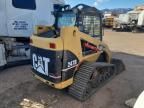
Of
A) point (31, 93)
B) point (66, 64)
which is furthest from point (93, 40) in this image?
point (31, 93)

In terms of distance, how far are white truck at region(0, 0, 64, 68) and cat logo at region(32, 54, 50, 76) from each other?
7.09ft

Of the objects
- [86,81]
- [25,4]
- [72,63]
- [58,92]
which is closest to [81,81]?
[86,81]

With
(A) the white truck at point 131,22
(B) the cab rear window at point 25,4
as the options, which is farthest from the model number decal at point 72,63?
(A) the white truck at point 131,22

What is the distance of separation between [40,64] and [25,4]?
3.38 meters

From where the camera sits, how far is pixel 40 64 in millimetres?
5082

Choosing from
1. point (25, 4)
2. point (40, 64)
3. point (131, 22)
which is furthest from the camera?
point (131, 22)

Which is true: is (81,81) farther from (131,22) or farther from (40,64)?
(131,22)

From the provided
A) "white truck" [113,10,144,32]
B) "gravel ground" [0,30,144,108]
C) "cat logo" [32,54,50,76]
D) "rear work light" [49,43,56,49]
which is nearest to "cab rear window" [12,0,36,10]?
"gravel ground" [0,30,144,108]

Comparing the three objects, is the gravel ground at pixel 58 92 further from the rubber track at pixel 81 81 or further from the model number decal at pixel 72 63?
the model number decal at pixel 72 63

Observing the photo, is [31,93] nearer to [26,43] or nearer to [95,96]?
[95,96]

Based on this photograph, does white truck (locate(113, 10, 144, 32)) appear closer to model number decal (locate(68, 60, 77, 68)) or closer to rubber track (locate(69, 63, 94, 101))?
rubber track (locate(69, 63, 94, 101))

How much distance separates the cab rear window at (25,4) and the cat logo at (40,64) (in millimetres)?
2879

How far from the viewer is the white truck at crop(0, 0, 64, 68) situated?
724 centimetres

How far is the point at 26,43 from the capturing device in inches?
317
